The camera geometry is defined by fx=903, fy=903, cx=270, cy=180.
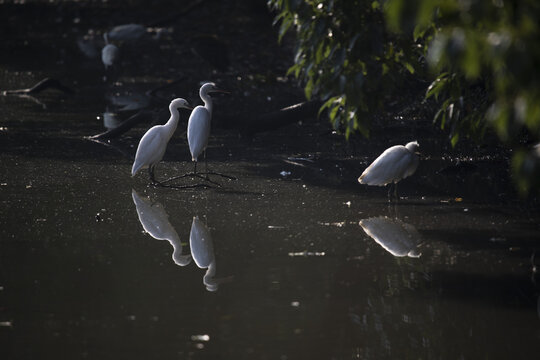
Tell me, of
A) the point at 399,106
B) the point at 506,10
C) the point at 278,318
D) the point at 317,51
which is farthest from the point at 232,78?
the point at 506,10

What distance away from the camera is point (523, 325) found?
18.1ft

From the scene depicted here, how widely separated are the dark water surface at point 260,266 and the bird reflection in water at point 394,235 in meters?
0.02

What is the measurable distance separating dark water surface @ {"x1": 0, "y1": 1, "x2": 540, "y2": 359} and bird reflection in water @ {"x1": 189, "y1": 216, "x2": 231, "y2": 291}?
0.06ft

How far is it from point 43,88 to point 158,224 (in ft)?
29.8

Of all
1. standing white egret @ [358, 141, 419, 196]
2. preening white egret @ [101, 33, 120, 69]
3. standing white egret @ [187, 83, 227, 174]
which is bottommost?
standing white egret @ [358, 141, 419, 196]

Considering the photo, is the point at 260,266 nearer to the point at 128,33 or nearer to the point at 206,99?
the point at 206,99

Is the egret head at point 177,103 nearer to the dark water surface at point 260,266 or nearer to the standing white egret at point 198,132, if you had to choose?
the standing white egret at point 198,132

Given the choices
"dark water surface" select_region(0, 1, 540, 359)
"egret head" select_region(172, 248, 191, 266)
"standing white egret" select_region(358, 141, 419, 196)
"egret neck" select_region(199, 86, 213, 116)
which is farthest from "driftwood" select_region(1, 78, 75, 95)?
"egret head" select_region(172, 248, 191, 266)

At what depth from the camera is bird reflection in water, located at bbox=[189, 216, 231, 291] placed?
6438 mm

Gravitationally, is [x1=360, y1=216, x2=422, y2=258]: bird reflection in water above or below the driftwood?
below

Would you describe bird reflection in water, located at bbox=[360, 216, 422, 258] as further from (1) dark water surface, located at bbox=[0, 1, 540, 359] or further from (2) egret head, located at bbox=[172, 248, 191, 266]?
(2) egret head, located at bbox=[172, 248, 191, 266]

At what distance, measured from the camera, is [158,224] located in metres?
8.05

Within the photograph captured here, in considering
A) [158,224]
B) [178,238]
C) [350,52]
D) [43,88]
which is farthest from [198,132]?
[43,88]

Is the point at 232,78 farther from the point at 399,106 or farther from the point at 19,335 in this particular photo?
the point at 19,335
